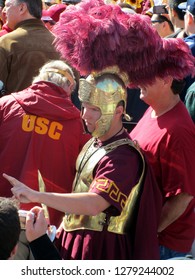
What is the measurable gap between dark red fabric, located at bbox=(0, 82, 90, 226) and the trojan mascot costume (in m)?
0.63

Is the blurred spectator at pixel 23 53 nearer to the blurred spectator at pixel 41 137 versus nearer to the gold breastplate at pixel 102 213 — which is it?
the blurred spectator at pixel 41 137

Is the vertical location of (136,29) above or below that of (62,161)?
above

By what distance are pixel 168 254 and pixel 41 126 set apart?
1052 millimetres

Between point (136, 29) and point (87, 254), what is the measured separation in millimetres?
1105

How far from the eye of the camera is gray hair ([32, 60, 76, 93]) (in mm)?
4402

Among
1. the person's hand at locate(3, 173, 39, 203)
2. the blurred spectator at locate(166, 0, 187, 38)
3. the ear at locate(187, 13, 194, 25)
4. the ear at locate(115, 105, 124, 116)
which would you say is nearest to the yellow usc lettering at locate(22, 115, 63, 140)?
the ear at locate(115, 105, 124, 116)

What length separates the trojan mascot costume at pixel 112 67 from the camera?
3529 mm

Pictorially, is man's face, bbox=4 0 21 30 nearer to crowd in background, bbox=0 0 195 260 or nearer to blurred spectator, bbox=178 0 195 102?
crowd in background, bbox=0 0 195 260

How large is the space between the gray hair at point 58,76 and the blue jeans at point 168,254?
1.16 meters

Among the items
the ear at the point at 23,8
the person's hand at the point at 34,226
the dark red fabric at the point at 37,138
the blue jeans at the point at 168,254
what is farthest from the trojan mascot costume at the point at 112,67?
the ear at the point at 23,8

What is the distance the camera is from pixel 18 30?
5.64 metres

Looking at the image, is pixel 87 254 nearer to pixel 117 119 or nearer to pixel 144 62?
pixel 117 119
